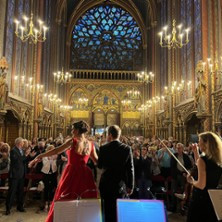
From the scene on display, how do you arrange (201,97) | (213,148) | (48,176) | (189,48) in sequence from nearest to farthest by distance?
(213,148) < (48,176) < (201,97) < (189,48)

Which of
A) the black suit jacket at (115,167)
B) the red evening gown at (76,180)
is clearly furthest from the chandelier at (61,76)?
the black suit jacket at (115,167)

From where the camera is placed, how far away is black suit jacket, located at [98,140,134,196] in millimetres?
3160

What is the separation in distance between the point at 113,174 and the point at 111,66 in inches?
1261

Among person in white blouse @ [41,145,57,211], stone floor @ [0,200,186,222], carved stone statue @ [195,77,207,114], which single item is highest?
carved stone statue @ [195,77,207,114]

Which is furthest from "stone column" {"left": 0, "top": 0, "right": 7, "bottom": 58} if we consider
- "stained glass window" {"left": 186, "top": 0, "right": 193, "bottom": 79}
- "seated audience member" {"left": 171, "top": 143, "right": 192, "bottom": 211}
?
"stained glass window" {"left": 186, "top": 0, "right": 193, "bottom": 79}

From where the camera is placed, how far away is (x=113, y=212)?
3.16 m

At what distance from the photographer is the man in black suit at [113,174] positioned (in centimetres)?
316

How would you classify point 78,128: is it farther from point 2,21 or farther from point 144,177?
point 2,21

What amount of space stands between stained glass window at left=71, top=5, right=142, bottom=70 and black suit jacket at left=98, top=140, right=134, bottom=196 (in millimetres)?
31642

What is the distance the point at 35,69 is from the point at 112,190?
55.5 ft

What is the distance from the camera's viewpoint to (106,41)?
115 feet

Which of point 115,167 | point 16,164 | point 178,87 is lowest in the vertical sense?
point 16,164

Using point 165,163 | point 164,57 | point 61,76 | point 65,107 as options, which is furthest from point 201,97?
point 65,107

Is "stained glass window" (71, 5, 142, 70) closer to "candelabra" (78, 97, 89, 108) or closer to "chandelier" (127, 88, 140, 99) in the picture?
"chandelier" (127, 88, 140, 99)
